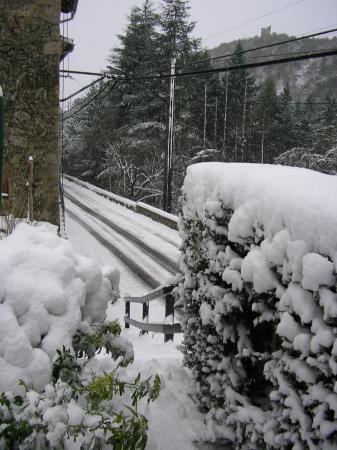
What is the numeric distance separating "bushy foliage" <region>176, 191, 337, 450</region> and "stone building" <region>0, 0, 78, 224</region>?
838 centimetres

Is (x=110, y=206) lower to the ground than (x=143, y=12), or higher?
lower

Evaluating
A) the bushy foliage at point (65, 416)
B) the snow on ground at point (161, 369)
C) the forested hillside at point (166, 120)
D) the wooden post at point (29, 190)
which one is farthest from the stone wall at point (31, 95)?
the bushy foliage at point (65, 416)

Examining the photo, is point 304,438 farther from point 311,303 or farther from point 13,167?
point 13,167

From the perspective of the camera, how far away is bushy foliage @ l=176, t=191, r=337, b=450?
2.06 m

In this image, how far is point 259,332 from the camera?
9.78 ft

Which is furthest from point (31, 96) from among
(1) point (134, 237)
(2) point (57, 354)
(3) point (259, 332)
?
(3) point (259, 332)

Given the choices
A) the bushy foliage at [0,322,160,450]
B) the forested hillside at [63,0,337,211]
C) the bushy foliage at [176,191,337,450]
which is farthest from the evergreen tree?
the bushy foliage at [0,322,160,450]

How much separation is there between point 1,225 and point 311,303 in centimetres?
695

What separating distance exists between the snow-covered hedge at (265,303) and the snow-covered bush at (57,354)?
765 millimetres

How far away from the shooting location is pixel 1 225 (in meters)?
7.74

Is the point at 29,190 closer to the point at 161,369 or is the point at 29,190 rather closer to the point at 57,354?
the point at 161,369

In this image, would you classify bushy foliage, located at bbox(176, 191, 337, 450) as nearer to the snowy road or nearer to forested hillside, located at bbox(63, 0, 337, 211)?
the snowy road

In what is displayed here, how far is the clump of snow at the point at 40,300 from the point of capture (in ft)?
8.00

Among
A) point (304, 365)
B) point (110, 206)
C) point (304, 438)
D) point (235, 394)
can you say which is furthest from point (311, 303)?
point (110, 206)
